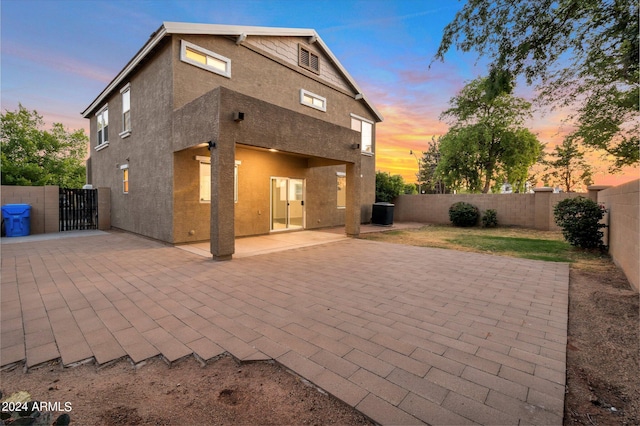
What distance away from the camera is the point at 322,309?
3.80 m

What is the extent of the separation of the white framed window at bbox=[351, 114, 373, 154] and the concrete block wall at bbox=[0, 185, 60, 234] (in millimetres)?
13908

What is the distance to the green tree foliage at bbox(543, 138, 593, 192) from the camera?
26.2 m

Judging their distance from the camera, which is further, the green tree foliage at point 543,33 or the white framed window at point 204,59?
the white framed window at point 204,59

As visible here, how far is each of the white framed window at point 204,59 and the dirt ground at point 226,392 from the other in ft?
28.5

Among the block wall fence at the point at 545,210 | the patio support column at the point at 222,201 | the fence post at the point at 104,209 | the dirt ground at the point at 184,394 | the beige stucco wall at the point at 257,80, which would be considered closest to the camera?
the dirt ground at the point at 184,394

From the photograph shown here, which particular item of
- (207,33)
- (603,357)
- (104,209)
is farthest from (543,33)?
(104,209)

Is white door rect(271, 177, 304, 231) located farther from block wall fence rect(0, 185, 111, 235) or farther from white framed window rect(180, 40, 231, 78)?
block wall fence rect(0, 185, 111, 235)

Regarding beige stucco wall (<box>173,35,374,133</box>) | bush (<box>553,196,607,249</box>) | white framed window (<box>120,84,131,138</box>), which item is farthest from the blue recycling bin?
bush (<box>553,196,607,249</box>)

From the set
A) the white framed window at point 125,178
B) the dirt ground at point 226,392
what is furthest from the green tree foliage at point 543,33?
the white framed window at point 125,178

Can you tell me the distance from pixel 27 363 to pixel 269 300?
2458mm

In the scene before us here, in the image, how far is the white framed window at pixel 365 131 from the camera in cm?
1584

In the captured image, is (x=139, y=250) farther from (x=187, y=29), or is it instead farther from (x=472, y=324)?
(x=472, y=324)

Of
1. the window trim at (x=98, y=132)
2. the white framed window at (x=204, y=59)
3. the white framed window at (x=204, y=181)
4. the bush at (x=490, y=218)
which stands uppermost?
the white framed window at (x=204, y=59)

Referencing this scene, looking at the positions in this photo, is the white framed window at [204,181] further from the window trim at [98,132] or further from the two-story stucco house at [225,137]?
the window trim at [98,132]
